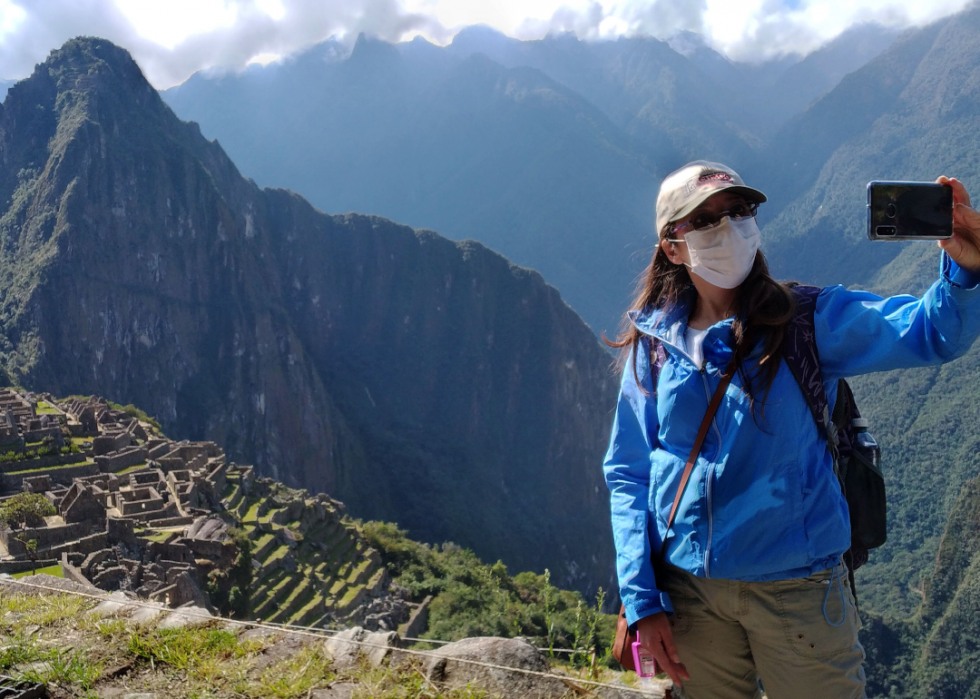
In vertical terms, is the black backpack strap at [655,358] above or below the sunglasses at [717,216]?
below

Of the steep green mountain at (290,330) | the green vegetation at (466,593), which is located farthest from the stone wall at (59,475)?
the steep green mountain at (290,330)

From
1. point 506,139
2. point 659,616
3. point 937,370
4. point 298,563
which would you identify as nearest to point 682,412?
point 659,616

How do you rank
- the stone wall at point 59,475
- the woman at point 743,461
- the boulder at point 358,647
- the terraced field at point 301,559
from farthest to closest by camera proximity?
the stone wall at point 59,475 < the terraced field at point 301,559 < the boulder at point 358,647 < the woman at point 743,461

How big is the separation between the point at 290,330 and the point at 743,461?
80.2 metres

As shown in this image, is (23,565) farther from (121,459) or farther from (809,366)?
(809,366)

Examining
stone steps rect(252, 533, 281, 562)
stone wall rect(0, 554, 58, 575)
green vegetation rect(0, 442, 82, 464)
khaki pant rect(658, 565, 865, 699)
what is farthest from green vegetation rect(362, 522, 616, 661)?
khaki pant rect(658, 565, 865, 699)

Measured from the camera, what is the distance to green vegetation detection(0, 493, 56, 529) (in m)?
14.9

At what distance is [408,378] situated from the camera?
309ft

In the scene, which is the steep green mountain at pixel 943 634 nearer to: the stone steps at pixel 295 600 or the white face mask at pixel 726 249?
the stone steps at pixel 295 600

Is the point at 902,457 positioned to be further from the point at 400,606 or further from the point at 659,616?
the point at 659,616

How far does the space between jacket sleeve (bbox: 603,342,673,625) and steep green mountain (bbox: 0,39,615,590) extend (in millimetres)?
61367

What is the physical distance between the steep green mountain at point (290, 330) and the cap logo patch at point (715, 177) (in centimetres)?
6170

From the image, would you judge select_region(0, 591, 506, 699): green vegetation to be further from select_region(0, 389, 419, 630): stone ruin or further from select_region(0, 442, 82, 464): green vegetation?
select_region(0, 442, 82, 464): green vegetation

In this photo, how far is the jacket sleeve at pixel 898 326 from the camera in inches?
72.8
